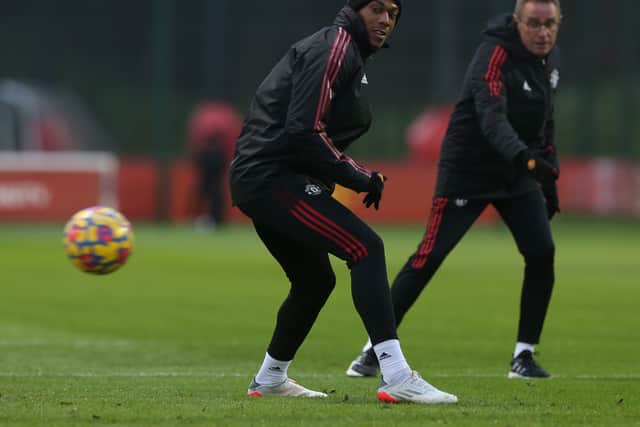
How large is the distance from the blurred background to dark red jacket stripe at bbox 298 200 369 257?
24.9 m

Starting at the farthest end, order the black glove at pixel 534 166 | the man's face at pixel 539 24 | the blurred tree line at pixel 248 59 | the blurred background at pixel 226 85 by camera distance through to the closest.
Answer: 1. the blurred tree line at pixel 248 59
2. the blurred background at pixel 226 85
3. the man's face at pixel 539 24
4. the black glove at pixel 534 166

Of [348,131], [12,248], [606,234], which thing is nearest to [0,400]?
[348,131]

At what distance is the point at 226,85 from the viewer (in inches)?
1385

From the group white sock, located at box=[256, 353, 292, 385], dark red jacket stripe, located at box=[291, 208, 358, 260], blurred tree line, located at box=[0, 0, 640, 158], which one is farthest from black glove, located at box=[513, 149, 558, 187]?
blurred tree line, located at box=[0, 0, 640, 158]

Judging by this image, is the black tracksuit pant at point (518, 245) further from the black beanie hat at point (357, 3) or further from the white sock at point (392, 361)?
the black beanie hat at point (357, 3)

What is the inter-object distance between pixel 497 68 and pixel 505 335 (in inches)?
127

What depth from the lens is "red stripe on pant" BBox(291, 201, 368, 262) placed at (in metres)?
7.33

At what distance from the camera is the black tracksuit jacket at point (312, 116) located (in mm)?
7117

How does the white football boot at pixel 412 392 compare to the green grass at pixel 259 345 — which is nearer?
the green grass at pixel 259 345

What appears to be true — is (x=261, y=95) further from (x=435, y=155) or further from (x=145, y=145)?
(x=145, y=145)

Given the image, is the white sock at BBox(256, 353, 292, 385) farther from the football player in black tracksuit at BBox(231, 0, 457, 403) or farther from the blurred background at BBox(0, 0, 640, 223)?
the blurred background at BBox(0, 0, 640, 223)

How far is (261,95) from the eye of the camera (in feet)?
24.3

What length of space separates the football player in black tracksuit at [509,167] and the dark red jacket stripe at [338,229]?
1738 mm

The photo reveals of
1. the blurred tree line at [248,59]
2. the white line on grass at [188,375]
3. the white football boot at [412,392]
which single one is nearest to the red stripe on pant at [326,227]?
the white football boot at [412,392]
